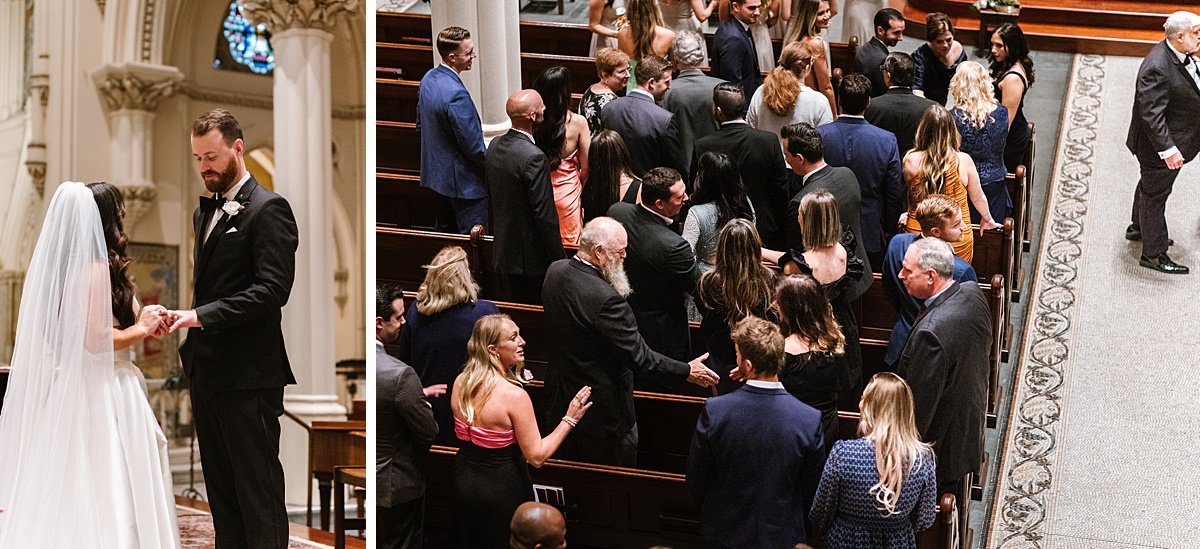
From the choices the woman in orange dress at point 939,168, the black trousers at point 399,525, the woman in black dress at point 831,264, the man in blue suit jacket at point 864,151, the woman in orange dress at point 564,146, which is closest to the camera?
the black trousers at point 399,525

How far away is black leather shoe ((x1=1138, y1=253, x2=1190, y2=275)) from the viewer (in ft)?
23.5

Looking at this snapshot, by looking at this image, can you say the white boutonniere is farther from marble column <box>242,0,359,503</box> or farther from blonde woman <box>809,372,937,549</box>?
marble column <box>242,0,359,503</box>

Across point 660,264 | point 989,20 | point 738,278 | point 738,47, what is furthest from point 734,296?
point 989,20

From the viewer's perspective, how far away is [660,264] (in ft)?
16.7

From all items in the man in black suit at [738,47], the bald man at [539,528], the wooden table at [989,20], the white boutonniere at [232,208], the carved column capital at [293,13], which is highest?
the wooden table at [989,20]

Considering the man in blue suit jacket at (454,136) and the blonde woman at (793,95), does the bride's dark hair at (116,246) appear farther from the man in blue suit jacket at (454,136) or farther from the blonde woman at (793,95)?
the blonde woman at (793,95)

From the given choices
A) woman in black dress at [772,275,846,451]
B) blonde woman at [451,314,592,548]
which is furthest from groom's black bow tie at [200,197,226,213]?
woman in black dress at [772,275,846,451]

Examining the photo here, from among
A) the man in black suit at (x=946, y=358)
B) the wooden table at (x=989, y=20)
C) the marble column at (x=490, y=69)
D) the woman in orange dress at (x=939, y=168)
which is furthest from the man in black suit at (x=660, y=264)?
the wooden table at (x=989, y=20)

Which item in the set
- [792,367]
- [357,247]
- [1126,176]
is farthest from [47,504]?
[1126,176]

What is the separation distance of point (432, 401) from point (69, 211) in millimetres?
1472

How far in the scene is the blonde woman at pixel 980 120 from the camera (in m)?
6.31

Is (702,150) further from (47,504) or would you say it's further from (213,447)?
(47,504)

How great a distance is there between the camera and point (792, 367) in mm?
4578

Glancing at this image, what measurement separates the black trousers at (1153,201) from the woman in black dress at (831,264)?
9.51ft
